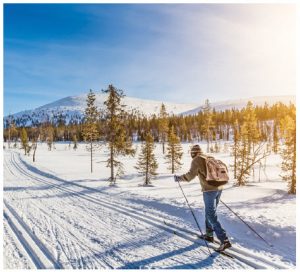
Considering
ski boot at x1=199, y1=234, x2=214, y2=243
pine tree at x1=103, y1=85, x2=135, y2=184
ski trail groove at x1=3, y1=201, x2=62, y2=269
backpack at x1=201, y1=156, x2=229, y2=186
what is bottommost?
ski trail groove at x1=3, y1=201, x2=62, y2=269

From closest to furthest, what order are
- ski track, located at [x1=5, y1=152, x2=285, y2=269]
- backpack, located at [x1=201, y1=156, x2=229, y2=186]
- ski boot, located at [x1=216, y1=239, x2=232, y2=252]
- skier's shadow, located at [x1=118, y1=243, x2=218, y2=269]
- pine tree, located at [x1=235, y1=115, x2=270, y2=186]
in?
skier's shadow, located at [x1=118, y1=243, x2=218, y2=269] < ski track, located at [x1=5, y1=152, x2=285, y2=269] < ski boot, located at [x1=216, y1=239, x2=232, y2=252] < backpack, located at [x1=201, y1=156, x2=229, y2=186] < pine tree, located at [x1=235, y1=115, x2=270, y2=186]

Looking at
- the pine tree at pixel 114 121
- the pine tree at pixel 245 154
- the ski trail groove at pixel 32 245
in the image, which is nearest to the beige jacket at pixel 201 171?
the ski trail groove at pixel 32 245

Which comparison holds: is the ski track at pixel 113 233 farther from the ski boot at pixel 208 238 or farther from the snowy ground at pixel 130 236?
the ski boot at pixel 208 238

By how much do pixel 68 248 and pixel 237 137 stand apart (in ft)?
132

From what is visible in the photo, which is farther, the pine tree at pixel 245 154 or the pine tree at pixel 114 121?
the pine tree at pixel 245 154

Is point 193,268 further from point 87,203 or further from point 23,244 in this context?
point 87,203

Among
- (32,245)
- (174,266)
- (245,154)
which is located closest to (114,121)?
(245,154)

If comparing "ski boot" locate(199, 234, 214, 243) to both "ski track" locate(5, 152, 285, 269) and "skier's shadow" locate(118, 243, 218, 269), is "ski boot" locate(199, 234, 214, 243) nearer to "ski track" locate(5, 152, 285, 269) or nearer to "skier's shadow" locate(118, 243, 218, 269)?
"ski track" locate(5, 152, 285, 269)

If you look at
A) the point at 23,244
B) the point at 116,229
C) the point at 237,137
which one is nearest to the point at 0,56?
the point at 23,244

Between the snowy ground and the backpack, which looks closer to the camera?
the snowy ground

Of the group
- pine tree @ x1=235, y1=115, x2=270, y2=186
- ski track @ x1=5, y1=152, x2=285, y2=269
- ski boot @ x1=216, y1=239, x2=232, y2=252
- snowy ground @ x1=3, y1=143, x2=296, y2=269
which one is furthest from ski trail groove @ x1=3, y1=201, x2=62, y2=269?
pine tree @ x1=235, y1=115, x2=270, y2=186

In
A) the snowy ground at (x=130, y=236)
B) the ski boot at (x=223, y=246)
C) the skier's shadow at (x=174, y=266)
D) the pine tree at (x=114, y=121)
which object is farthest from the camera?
the pine tree at (x=114, y=121)

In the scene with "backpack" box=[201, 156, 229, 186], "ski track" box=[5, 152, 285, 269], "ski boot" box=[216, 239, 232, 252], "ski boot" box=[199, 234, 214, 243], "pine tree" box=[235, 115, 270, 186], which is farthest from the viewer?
"pine tree" box=[235, 115, 270, 186]

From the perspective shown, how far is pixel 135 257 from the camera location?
703 cm
